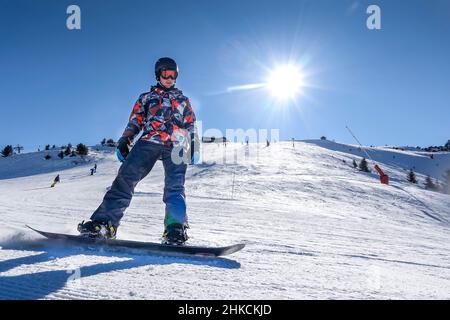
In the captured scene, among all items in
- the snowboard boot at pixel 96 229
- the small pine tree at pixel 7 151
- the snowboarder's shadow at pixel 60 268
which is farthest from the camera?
the small pine tree at pixel 7 151

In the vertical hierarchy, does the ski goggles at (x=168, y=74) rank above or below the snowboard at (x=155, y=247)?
above

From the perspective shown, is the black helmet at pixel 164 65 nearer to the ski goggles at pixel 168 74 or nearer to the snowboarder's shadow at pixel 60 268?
the ski goggles at pixel 168 74

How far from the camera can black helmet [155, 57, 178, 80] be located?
389 cm

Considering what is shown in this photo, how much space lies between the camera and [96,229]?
3246 mm

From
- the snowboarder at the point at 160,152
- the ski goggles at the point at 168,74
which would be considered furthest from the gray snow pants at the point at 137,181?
the ski goggles at the point at 168,74

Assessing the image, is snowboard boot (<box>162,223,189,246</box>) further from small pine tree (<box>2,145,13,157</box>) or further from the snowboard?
small pine tree (<box>2,145,13,157</box>)

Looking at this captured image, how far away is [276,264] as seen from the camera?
2709 millimetres

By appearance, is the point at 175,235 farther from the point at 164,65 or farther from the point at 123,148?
the point at 164,65

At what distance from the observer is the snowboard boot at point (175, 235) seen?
3295 millimetres

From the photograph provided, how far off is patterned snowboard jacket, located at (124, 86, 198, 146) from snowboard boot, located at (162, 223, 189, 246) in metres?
0.92

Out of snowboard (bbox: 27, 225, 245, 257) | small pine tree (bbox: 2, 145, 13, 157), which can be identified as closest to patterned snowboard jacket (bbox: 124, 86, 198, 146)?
snowboard (bbox: 27, 225, 245, 257)

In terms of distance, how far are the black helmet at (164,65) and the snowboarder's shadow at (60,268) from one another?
204cm
